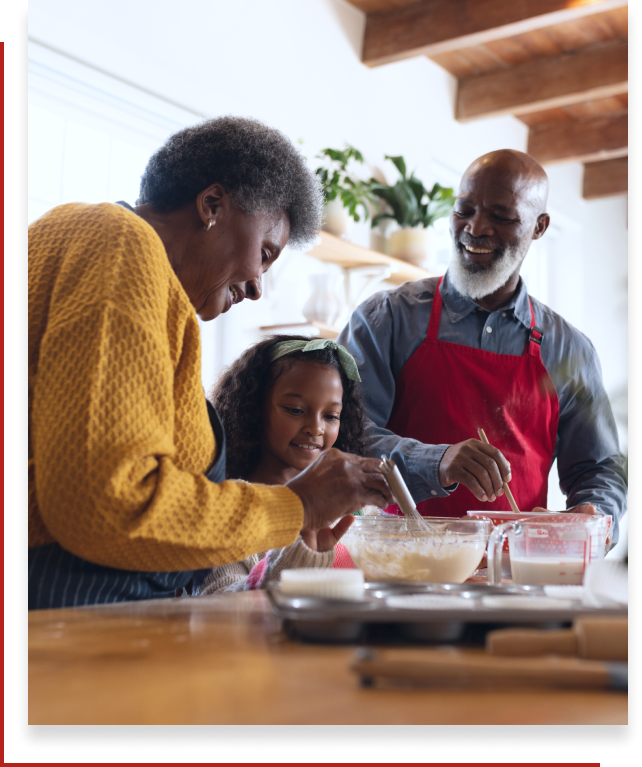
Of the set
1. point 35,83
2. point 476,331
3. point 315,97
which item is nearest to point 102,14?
point 35,83

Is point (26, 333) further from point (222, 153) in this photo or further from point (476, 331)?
point (476, 331)

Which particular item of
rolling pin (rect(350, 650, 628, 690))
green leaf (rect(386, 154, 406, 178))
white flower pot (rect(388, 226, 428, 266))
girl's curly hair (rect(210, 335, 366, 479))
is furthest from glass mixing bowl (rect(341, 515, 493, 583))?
green leaf (rect(386, 154, 406, 178))

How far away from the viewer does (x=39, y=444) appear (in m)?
0.70

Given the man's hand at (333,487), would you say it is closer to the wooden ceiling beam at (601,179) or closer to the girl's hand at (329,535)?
the girl's hand at (329,535)

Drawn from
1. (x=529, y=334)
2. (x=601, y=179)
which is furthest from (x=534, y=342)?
(x=601, y=179)

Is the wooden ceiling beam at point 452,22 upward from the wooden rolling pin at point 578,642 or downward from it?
upward

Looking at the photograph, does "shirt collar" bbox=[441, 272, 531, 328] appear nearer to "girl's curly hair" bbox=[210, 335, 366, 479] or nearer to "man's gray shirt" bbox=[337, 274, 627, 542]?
"man's gray shirt" bbox=[337, 274, 627, 542]

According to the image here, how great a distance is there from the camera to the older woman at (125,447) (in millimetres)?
698

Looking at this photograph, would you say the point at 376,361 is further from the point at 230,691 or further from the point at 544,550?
the point at 230,691

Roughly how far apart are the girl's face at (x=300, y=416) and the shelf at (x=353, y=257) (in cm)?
111

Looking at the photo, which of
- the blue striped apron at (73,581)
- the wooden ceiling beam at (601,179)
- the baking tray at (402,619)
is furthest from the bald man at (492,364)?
the wooden ceiling beam at (601,179)

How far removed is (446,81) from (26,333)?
354cm

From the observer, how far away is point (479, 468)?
142 cm

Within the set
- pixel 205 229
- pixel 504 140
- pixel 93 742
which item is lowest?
pixel 93 742
